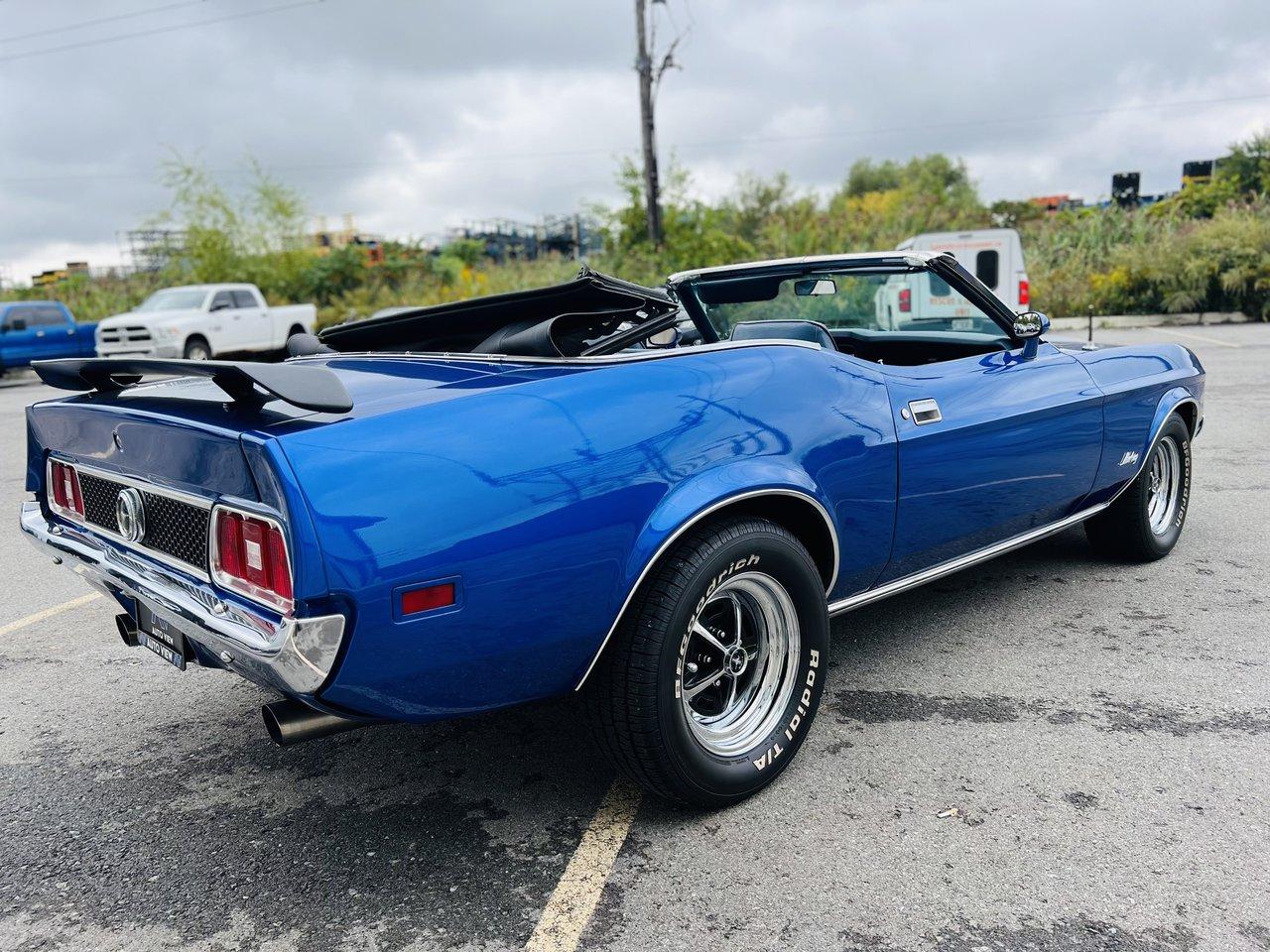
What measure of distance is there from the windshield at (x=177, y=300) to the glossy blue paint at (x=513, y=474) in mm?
17728

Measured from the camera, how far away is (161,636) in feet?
8.59

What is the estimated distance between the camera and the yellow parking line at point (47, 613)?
435 centimetres

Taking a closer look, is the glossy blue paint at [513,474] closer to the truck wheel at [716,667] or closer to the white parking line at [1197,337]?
the truck wheel at [716,667]

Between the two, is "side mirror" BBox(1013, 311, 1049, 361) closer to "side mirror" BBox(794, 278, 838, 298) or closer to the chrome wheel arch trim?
"side mirror" BBox(794, 278, 838, 298)

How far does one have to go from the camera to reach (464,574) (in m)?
2.10

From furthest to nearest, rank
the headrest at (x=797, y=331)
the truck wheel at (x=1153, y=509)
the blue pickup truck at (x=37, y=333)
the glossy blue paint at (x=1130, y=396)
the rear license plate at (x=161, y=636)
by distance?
the blue pickup truck at (x=37, y=333) → the truck wheel at (x=1153, y=509) → the glossy blue paint at (x=1130, y=396) → the headrest at (x=797, y=331) → the rear license plate at (x=161, y=636)

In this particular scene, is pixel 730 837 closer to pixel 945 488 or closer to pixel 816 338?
pixel 945 488

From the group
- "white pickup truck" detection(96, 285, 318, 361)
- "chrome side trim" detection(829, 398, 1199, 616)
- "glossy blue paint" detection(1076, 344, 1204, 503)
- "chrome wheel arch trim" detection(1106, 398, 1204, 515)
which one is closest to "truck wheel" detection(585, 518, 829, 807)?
"chrome side trim" detection(829, 398, 1199, 616)

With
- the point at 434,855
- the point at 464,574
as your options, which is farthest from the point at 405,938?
the point at 464,574

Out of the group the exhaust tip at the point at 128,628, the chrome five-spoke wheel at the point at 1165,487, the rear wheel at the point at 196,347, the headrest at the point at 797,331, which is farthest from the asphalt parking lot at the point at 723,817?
the rear wheel at the point at 196,347

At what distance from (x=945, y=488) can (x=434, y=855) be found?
Result: 188cm

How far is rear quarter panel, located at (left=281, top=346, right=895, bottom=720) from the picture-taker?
203 centimetres

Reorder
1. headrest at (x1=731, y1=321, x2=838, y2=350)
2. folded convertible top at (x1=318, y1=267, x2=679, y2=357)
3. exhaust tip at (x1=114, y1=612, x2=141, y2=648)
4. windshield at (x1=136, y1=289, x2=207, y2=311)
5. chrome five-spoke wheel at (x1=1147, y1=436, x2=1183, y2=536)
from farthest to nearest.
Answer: windshield at (x1=136, y1=289, x2=207, y2=311), chrome five-spoke wheel at (x1=1147, y1=436, x2=1183, y2=536), headrest at (x1=731, y1=321, x2=838, y2=350), folded convertible top at (x1=318, y1=267, x2=679, y2=357), exhaust tip at (x1=114, y1=612, x2=141, y2=648)

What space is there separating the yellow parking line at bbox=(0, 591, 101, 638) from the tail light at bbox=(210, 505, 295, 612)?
105 inches
